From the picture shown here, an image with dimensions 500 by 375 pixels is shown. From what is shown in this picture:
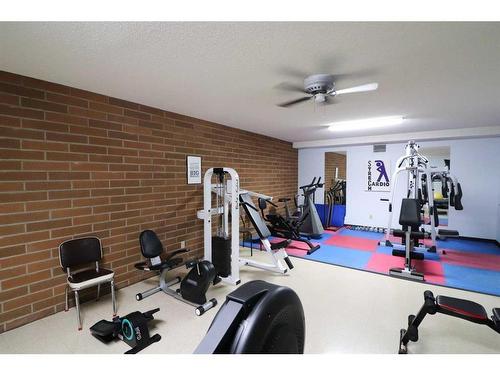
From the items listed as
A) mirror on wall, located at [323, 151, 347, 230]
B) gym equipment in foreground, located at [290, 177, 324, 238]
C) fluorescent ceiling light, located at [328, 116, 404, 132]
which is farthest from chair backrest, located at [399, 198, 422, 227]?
mirror on wall, located at [323, 151, 347, 230]

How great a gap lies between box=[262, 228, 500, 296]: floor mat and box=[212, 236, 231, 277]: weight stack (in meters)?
1.57

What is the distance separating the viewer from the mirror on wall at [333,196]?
626 centimetres

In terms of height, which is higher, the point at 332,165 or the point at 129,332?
the point at 332,165

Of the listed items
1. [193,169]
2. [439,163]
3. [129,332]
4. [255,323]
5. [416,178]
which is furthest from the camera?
[439,163]

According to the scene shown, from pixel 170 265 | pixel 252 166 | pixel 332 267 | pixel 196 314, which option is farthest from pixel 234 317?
pixel 252 166

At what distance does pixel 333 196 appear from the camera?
258 inches

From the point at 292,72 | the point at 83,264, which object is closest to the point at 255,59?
the point at 292,72

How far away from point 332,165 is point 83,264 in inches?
264

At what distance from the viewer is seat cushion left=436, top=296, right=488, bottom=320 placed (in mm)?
1755

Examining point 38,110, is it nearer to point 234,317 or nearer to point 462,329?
point 234,317

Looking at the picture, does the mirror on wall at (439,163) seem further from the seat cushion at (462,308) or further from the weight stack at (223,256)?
the weight stack at (223,256)

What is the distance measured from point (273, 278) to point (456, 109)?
10.8 ft

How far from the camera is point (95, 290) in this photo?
2.65 metres

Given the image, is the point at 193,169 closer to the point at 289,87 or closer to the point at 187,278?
the point at 187,278
